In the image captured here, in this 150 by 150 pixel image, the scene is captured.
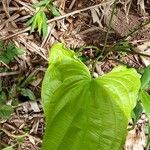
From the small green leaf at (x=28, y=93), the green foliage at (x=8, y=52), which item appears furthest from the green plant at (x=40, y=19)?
the small green leaf at (x=28, y=93)

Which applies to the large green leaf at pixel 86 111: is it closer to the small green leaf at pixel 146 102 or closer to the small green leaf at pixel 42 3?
the small green leaf at pixel 146 102

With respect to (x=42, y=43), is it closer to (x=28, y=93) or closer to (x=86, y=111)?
(x=28, y=93)

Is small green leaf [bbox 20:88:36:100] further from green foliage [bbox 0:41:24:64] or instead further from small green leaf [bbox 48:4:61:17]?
small green leaf [bbox 48:4:61:17]

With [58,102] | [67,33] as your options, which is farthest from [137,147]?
[58,102]

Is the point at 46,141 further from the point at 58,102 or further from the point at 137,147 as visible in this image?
the point at 137,147

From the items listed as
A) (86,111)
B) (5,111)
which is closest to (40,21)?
(5,111)


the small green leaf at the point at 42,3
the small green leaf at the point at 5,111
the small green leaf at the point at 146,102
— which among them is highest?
the small green leaf at the point at 42,3
